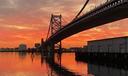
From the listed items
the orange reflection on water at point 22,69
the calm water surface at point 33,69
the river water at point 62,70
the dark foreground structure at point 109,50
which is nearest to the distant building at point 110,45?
the dark foreground structure at point 109,50

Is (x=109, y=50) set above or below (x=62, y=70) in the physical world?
above

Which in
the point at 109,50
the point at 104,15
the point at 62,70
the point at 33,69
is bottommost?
the point at 62,70

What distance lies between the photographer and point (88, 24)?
7869 cm

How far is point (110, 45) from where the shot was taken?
10419 cm

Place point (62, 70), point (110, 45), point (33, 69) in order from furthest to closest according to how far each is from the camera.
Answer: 1. point (110, 45)
2. point (33, 69)
3. point (62, 70)

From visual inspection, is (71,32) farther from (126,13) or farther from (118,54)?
(126,13)

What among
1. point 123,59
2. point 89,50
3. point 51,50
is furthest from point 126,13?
point 51,50

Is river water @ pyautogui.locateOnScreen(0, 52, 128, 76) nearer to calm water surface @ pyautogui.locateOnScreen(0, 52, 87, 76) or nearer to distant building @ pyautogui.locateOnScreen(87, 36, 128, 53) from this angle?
calm water surface @ pyautogui.locateOnScreen(0, 52, 87, 76)

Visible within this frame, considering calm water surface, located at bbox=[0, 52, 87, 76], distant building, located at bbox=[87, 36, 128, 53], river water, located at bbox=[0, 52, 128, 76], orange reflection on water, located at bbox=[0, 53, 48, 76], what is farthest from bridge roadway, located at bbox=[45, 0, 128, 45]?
distant building, located at bbox=[87, 36, 128, 53]

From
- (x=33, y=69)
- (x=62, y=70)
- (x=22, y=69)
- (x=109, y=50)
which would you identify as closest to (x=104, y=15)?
(x=62, y=70)

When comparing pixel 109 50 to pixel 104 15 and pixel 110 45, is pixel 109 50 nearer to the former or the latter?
pixel 110 45

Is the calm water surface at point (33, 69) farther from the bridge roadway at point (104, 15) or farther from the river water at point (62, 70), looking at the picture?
the bridge roadway at point (104, 15)

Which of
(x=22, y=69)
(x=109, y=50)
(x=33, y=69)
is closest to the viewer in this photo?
(x=22, y=69)

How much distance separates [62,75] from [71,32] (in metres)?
50.8
